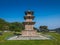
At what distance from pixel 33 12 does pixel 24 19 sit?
9.65 feet

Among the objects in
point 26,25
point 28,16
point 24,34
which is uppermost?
point 28,16

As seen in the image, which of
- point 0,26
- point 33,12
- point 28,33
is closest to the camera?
point 28,33

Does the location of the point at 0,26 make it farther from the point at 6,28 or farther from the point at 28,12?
the point at 28,12

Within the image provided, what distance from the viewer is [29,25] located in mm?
35875

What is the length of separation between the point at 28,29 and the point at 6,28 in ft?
159

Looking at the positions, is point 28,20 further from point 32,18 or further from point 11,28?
point 11,28

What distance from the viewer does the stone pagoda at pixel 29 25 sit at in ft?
115

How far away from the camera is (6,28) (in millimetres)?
82562

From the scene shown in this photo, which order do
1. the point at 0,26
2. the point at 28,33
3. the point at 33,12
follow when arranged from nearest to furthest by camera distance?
the point at 28,33, the point at 33,12, the point at 0,26

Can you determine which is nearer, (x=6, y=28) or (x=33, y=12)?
(x=33, y=12)

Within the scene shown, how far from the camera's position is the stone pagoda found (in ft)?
115

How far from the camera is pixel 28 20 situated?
119ft

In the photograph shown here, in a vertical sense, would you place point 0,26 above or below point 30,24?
above

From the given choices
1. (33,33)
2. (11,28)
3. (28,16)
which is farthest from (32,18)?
(11,28)
